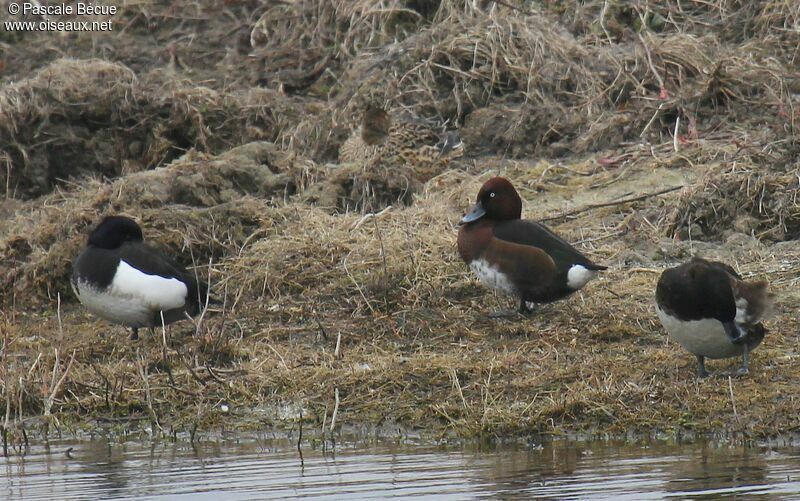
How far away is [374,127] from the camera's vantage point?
1151 centimetres

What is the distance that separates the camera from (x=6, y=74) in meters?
13.9

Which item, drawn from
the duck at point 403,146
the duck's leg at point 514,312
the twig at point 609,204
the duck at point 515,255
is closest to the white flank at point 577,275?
the duck at point 515,255

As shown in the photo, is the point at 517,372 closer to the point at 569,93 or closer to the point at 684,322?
the point at 684,322

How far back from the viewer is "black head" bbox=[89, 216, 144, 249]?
840 centimetres

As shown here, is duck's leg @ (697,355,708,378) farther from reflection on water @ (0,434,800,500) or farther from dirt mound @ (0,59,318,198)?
dirt mound @ (0,59,318,198)

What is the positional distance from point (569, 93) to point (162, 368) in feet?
17.5

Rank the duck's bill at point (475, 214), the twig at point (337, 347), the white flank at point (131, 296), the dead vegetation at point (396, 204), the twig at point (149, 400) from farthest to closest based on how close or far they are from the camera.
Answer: the duck's bill at point (475, 214) → the white flank at point (131, 296) → the twig at point (337, 347) → the dead vegetation at point (396, 204) → the twig at point (149, 400)

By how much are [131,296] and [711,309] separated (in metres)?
3.32

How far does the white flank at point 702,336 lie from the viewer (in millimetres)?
6668

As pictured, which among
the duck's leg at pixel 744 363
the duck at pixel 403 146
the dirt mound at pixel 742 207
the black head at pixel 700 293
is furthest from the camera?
the duck at pixel 403 146

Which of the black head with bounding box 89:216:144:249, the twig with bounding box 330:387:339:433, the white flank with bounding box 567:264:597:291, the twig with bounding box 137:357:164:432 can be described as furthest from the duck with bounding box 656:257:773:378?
the black head with bounding box 89:216:144:249

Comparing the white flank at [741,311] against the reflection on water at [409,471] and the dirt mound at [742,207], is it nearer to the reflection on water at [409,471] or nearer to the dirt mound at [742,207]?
the reflection on water at [409,471]

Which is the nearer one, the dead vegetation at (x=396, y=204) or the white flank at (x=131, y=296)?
the dead vegetation at (x=396, y=204)

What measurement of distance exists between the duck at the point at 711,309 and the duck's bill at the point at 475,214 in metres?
1.89
